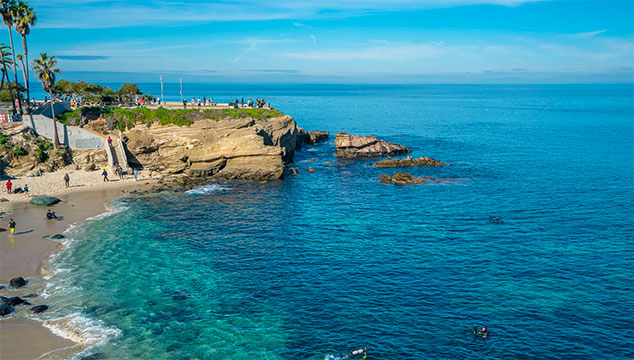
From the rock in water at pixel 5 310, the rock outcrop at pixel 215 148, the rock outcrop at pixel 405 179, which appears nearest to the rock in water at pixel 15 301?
the rock in water at pixel 5 310

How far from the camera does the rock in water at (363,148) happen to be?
265 ft

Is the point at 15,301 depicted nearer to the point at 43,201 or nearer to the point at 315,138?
the point at 43,201

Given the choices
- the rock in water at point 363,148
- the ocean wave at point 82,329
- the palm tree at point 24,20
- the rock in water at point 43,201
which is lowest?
the ocean wave at point 82,329

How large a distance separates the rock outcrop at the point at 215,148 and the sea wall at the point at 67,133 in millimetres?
4918

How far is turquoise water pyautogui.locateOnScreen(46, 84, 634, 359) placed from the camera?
86.2ft

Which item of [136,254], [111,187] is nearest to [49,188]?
[111,187]

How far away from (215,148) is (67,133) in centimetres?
2258

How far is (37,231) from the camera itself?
4256cm

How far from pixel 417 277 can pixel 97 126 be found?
5981cm

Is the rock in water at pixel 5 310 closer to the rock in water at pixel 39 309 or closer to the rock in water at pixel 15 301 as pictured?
the rock in water at pixel 15 301

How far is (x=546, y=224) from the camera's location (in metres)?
44.4

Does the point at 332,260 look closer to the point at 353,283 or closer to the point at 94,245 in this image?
the point at 353,283

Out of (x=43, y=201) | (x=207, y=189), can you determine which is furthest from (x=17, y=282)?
(x=207, y=189)

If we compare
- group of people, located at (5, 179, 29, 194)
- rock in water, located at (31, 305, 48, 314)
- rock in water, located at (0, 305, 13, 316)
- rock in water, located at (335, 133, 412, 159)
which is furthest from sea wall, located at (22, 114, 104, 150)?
rock in water, located at (31, 305, 48, 314)
